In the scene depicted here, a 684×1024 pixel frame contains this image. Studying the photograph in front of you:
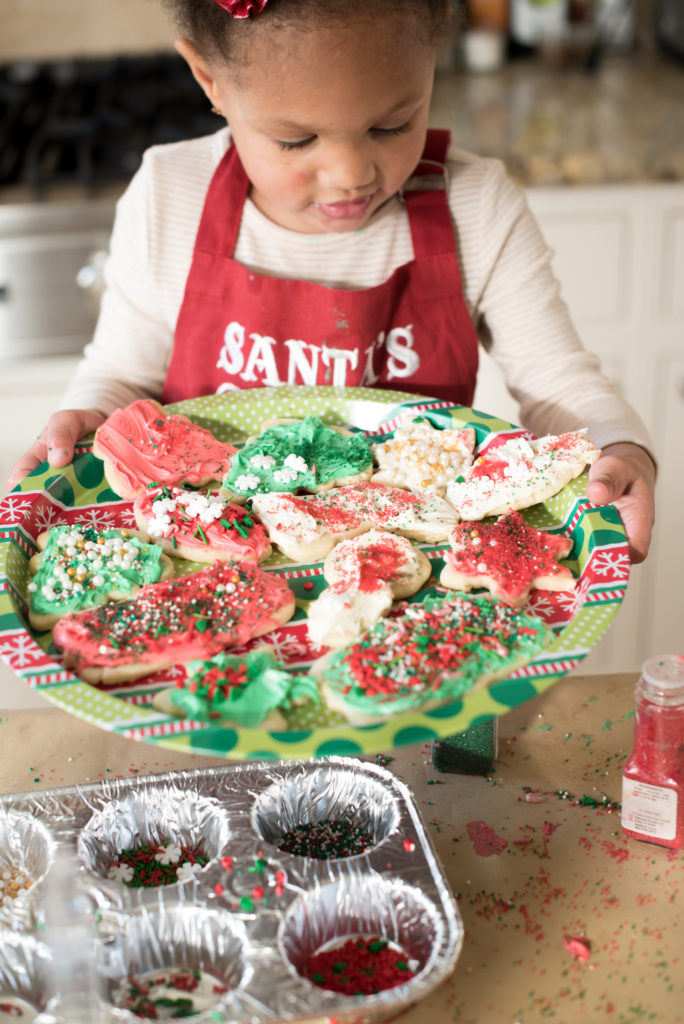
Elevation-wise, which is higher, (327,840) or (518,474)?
(518,474)

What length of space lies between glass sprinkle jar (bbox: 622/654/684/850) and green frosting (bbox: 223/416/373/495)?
1.29 feet

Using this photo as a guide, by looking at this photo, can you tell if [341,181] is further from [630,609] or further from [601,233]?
[630,609]

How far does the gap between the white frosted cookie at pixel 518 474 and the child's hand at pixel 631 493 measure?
0.9 inches

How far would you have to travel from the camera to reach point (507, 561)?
92 centimetres

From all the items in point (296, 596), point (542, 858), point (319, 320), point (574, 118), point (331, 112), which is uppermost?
point (331, 112)

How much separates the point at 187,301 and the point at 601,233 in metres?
1.05

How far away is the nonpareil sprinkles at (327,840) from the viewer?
852 millimetres

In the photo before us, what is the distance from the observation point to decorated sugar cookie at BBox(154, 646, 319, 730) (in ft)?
2.48

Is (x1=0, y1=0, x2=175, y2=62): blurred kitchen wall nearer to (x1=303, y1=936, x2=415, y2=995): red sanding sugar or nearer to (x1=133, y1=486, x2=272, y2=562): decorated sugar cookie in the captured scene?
(x1=133, y1=486, x2=272, y2=562): decorated sugar cookie

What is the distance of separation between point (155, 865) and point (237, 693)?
0.19 metres

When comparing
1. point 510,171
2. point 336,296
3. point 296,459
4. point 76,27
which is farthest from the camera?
point 76,27

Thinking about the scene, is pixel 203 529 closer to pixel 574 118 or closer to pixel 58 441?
pixel 58 441

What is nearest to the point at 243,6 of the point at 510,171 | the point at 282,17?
the point at 282,17

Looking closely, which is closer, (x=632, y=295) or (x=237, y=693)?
(x=237, y=693)
